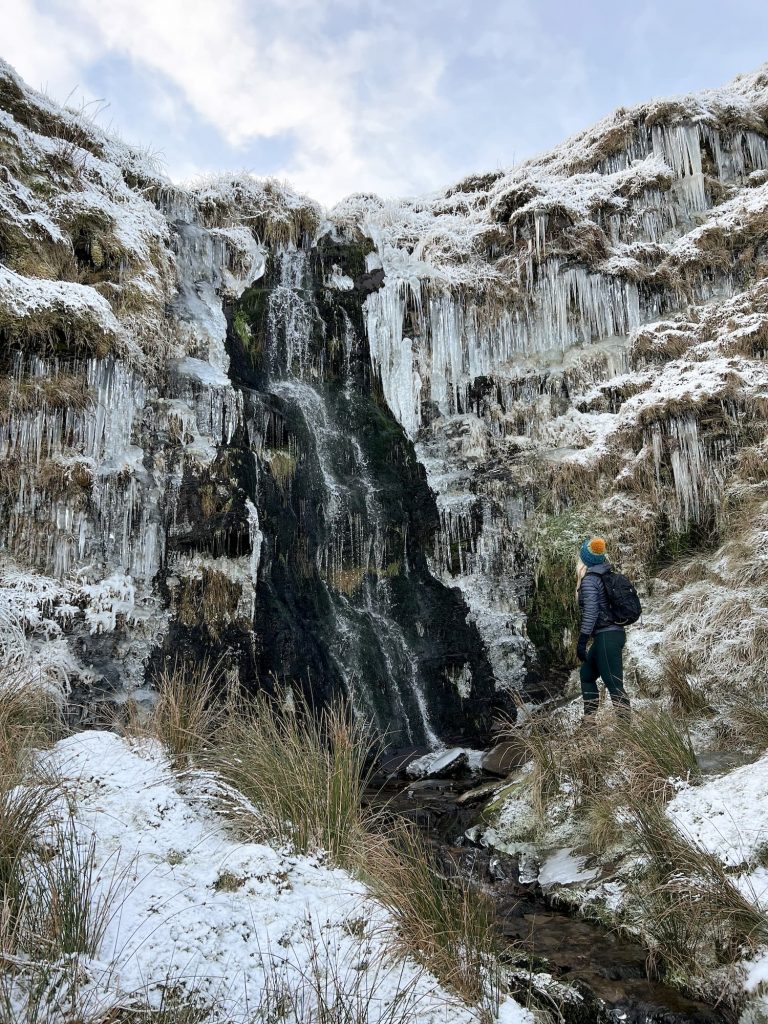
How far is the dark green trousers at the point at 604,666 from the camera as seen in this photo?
5363 millimetres

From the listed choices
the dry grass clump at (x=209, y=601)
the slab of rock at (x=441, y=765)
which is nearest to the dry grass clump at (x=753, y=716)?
the slab of rock at (x=441, y=765)

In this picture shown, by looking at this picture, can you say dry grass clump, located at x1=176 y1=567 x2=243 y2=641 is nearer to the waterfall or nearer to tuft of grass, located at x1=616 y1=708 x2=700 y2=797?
the waterfall

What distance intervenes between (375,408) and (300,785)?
8511 millimetres

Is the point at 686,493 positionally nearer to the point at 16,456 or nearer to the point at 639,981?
the point at 639,981

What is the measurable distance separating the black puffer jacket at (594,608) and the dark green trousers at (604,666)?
0.07 meters

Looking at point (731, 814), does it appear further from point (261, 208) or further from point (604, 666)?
point (261, 208)

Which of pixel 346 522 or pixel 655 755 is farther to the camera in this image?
pixel 346 522

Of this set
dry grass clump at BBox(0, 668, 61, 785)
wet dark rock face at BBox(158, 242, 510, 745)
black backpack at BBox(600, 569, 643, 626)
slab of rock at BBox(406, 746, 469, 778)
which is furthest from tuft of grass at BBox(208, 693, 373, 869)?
wet dark rock face at BBox(158, 242, 510, 745)

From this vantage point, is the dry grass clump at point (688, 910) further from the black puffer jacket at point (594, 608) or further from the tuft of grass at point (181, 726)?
the tuft of grass at point (181, 726)

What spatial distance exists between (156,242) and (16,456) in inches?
159

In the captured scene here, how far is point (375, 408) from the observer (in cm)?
1127

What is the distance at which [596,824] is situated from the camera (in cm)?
419

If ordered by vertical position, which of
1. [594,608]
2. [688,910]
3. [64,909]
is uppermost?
[594,608]

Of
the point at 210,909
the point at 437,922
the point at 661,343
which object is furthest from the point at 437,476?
the point at 210,909
